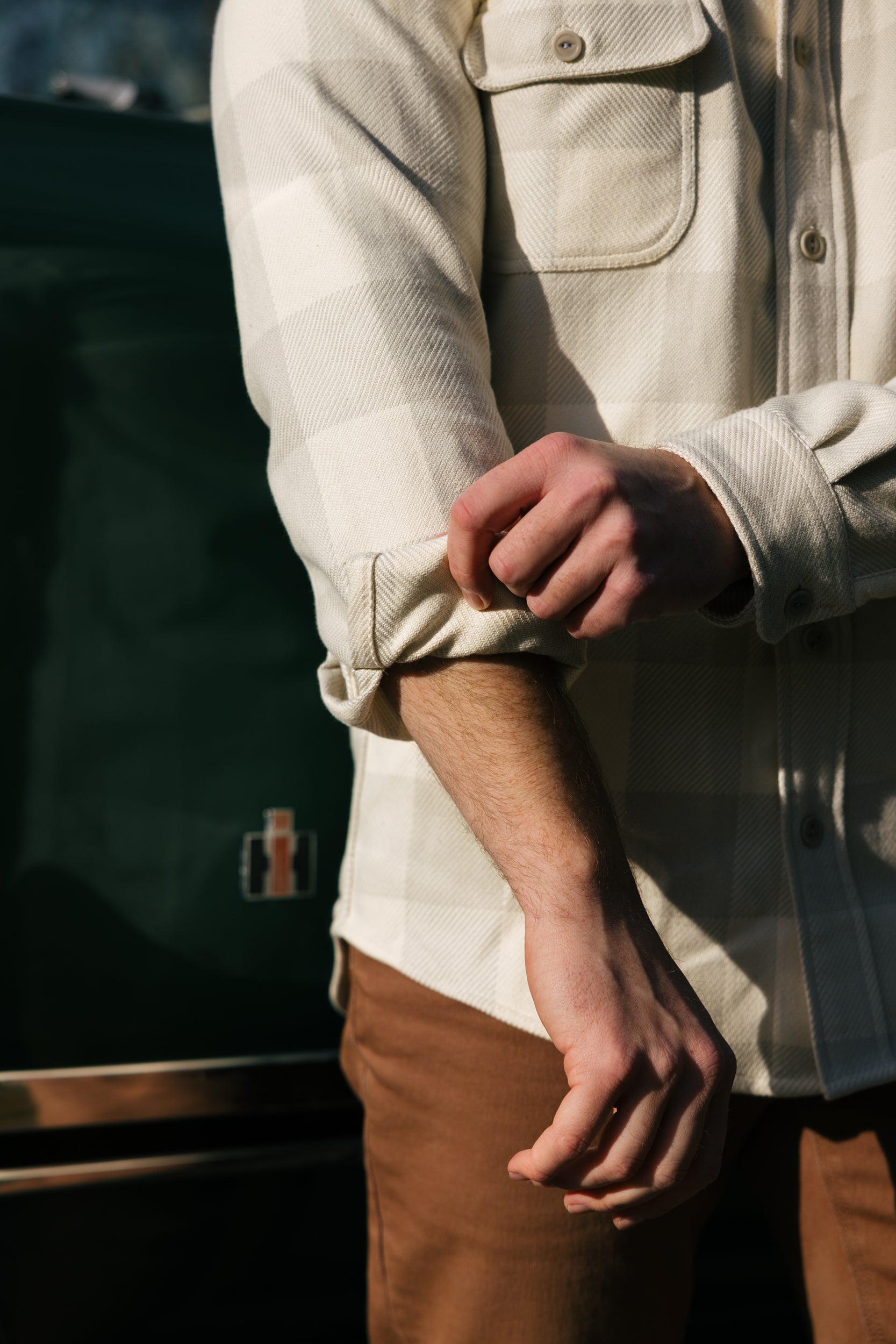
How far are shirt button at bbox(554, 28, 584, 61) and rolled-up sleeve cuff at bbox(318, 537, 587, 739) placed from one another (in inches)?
17.7

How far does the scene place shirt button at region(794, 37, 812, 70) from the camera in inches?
38.8

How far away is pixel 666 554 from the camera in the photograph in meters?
0.76

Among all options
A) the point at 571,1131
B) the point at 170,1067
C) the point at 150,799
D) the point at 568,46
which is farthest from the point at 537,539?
the point at 170,1067

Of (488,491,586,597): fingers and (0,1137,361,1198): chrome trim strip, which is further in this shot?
(0,1137,361,1198): chrome trim strip

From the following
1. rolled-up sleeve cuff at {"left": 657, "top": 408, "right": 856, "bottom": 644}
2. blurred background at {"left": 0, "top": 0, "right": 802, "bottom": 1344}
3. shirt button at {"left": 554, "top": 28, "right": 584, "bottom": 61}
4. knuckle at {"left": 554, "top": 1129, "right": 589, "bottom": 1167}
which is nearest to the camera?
knuckle at {"left": 554, "top": 1129, "right": 589, "bottom": 1167}

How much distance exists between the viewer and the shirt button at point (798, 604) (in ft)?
2.71

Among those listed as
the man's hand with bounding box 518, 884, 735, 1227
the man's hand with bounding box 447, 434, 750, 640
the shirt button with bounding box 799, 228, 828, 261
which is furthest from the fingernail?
the shirt button with bounding box 799, 228, 828, 261

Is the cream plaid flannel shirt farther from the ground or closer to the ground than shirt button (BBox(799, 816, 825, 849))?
farther from the ground

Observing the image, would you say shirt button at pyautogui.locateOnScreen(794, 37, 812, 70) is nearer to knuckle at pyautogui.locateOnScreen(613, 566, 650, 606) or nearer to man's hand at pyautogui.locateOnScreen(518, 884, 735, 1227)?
knuckle at pyautogui.locateOnScreen(613, 566, 650, 606)

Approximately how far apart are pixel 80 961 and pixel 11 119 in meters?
0.96

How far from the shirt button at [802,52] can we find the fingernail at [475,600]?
1.96ft

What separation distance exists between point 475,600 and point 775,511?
23cm

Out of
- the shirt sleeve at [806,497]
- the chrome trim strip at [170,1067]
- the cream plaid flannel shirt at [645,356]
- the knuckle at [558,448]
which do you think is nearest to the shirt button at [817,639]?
the cream plaid flannel shirt at [645,356]

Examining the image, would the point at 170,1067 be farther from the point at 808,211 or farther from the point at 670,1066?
the point at 808,211
